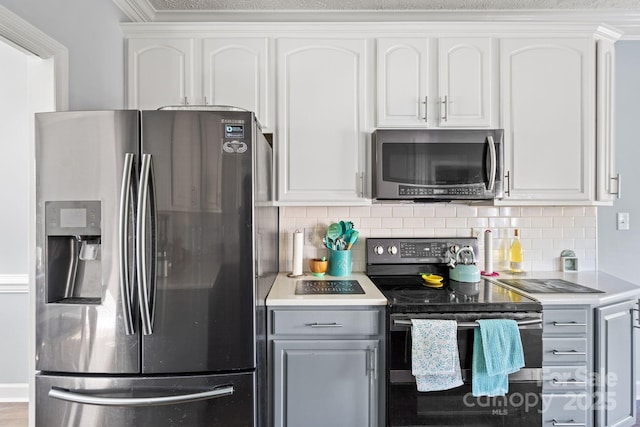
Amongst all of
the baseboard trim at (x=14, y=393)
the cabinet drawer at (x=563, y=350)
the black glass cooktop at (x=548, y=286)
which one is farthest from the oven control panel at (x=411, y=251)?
the baseboard trim at (x=14, y=393)

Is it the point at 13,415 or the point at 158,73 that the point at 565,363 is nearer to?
the point at 158,73

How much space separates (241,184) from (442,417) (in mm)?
1390

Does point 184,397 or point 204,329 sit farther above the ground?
point 204,329

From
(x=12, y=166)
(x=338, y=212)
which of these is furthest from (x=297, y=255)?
(x=12, y=166)

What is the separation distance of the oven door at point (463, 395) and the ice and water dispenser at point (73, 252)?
1285 mm

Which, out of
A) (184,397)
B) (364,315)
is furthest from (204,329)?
(364,315)

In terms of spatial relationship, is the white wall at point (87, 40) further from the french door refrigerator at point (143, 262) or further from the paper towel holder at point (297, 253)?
the paper towel holder at point (297, 253)

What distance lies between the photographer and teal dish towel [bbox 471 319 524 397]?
5.19 ft

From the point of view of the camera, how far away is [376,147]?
6.45 ft

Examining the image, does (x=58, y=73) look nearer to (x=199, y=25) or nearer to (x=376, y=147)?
(x=199, y=25)

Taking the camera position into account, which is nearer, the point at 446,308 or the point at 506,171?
the point at 446,308

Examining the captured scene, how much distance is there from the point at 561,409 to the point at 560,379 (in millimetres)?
146

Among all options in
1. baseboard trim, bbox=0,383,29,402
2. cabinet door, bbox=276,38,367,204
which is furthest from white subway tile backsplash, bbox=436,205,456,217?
baseboard trim, bbox=0,383,29,402

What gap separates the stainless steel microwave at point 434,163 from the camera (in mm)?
1951
